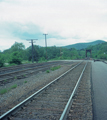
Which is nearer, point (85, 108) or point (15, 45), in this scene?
point (85, 108)

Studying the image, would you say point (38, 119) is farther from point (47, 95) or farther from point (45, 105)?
point (47, 95)

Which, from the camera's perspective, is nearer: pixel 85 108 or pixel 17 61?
pixel 85 108

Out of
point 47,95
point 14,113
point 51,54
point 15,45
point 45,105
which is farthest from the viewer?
point 51,54

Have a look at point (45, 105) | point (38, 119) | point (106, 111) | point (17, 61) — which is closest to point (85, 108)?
point (106, 111)

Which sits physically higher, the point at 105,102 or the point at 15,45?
the point at 15,45

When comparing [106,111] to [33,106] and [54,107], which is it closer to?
[54,107]

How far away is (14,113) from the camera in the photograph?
4.89 metres

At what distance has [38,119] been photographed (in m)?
4.46

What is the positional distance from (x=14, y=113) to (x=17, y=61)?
95.3 feet

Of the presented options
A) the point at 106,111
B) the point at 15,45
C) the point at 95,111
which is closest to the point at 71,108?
the point at 95,111

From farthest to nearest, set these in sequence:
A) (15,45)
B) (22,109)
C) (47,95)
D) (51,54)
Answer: (51,54) < (15,45) < (47,95) < (22,109)

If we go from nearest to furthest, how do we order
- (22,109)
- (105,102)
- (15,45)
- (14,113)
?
(14,113) → (22,109) → (105,102) → (15,45)

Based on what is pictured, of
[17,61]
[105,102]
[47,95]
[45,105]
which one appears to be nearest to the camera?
[45,105]

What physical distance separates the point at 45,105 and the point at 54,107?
17.2 inches
